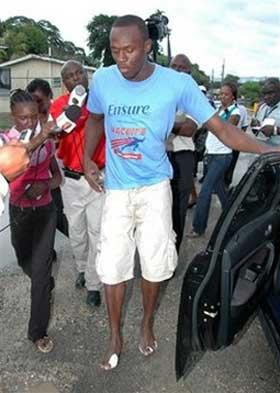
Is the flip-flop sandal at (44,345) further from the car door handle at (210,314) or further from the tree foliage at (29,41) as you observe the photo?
the tree foliage at (29,41)

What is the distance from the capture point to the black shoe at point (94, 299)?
357 cm

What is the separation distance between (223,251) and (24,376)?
1.40m

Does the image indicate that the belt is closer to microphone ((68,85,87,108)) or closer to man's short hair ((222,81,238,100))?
microphone ((68,85,87,108))

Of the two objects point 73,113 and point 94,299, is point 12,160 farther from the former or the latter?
point 94,299

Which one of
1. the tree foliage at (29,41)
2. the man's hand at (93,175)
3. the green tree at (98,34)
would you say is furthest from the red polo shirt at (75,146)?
the green tree at (98,34)

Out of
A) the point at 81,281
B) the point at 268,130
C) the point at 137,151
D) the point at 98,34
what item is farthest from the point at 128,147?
the point at 98,34

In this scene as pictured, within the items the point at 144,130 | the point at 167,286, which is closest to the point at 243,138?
the point at 144,130

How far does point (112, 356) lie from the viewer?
2.87 metres

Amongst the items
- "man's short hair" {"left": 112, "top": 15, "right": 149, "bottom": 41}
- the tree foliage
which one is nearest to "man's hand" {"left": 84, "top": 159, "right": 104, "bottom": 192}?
"man's short hair" {"left": 112, "top": 15, "right": 149, "bottom": 41}

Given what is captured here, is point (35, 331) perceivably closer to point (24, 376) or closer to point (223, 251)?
point (24, 376)

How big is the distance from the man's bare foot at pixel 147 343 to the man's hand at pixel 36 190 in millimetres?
1035

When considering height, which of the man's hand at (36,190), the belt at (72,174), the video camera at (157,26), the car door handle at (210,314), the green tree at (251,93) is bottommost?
the green tree at (251,93)

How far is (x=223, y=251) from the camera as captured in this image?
83.4 inches

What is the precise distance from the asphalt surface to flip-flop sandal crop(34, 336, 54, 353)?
0.03m
